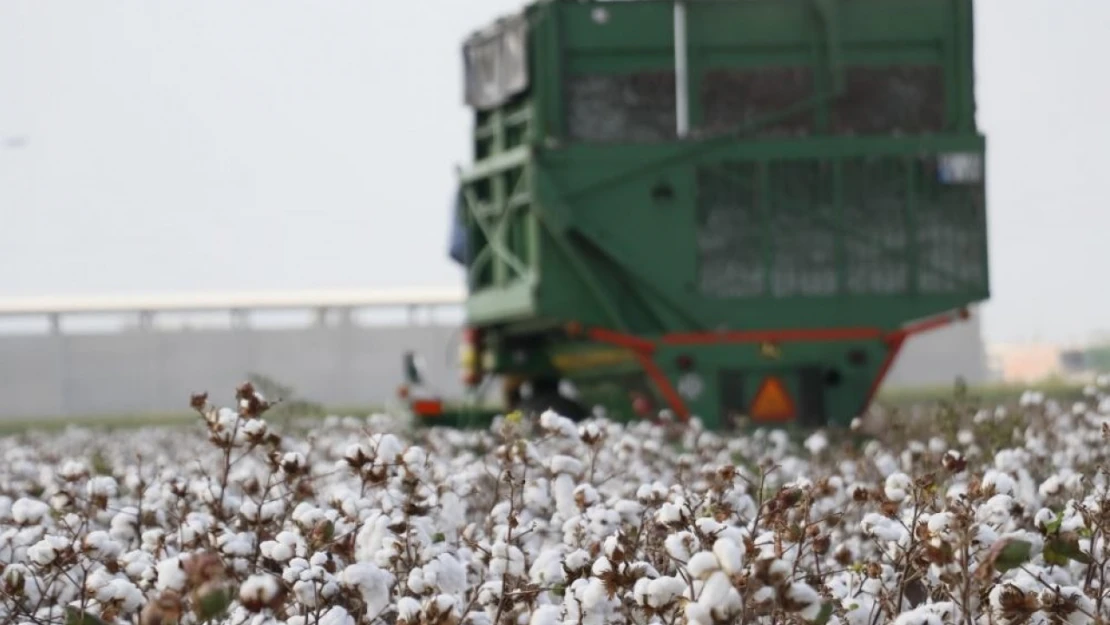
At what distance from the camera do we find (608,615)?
5602 millimetres

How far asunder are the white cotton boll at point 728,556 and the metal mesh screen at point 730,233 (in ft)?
40.6

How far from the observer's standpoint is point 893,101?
1688 cm

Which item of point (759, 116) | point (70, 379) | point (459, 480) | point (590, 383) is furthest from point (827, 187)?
point (70, 379)

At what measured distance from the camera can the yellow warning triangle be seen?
16812 mm

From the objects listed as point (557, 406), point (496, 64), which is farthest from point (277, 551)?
point (557, 406)

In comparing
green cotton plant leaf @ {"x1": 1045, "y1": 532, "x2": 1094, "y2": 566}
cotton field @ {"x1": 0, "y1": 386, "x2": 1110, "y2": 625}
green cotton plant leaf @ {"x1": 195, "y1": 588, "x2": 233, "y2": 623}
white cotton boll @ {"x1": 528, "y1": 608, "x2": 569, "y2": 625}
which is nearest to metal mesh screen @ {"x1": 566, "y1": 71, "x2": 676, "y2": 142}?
cotton field @ {"x1": 0, "y1": 386, "x2": 1110, "y2": 625}

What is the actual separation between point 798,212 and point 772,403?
1.30m

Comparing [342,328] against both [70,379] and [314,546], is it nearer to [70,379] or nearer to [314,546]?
[70,379]

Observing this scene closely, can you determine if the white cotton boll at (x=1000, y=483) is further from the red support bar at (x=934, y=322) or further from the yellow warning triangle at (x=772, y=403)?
the red support bar at (x=934, y=322)

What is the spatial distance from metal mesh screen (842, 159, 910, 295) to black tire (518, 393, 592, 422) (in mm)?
2393

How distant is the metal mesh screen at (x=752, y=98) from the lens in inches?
658

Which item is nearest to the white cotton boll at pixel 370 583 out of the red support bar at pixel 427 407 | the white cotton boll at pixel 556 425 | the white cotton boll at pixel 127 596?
the white cotton boll at pixel 127 596

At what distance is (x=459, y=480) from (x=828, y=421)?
9334mm

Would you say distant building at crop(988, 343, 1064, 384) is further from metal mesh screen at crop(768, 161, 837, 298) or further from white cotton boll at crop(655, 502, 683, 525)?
white cotton boll at crop(655, 502, 683, 525)
